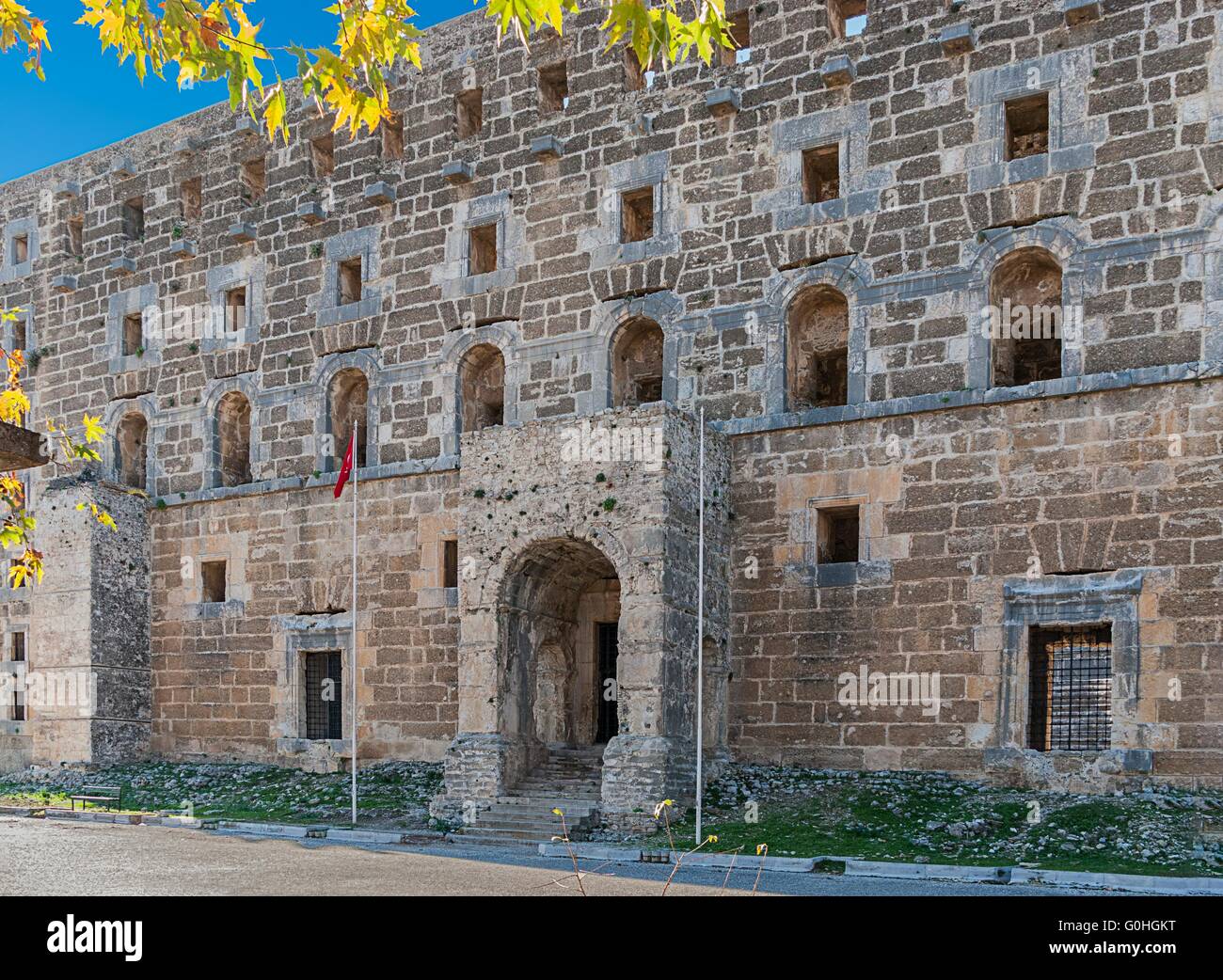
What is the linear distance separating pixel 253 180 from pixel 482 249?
5.53 m

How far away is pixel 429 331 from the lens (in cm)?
2144

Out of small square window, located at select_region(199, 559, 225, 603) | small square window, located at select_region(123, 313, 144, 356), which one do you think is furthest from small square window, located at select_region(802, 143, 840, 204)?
small square window, located at select_region(123, 313, 144, 356)

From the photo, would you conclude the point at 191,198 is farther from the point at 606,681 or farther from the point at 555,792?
the point at 555,792

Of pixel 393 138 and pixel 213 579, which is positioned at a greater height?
pixel 393 138

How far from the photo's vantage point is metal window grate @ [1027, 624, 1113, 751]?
51.4 ft

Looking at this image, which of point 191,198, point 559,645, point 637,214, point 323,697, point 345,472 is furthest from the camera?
point 191,198

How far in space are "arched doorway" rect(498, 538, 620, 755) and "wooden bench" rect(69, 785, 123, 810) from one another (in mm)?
6137

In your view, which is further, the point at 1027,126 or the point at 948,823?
the point at 1027,126

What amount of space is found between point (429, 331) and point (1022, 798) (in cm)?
1111

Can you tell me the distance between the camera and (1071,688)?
15930 mm

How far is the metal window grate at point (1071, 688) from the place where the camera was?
51.4 feet

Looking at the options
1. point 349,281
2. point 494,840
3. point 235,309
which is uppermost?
point 349,281

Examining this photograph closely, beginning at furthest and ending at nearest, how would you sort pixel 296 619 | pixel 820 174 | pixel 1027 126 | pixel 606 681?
1. pixel 296 619
2. pixel 606 681
3. pixel 820 174
4. pixel 1027 126

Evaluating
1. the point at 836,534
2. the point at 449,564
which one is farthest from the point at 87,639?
the point at 836,534
